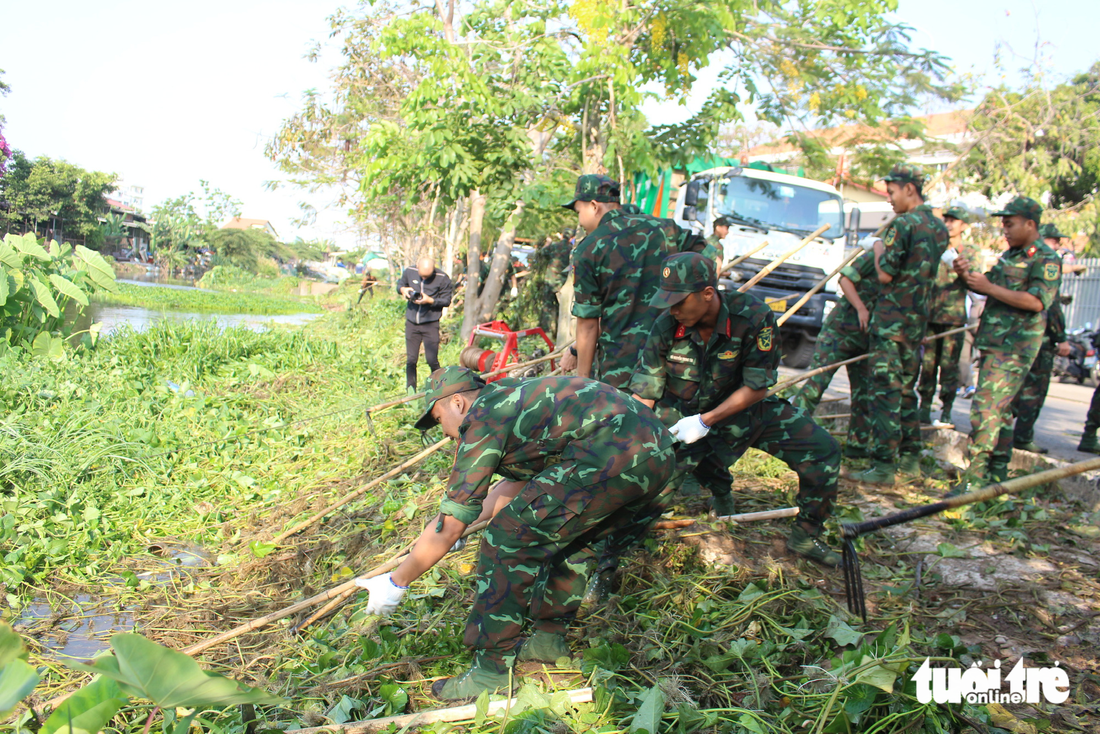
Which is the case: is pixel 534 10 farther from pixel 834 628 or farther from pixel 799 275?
pixel 834 628

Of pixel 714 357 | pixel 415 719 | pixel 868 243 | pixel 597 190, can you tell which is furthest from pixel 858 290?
pixel 415 719

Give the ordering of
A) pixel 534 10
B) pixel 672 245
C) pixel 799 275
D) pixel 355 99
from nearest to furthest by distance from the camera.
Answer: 1. pixel 672 245
2. pixel 534 10
3. pixel 799 275
4. pixel 355 99

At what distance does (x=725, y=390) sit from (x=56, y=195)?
2894 cm

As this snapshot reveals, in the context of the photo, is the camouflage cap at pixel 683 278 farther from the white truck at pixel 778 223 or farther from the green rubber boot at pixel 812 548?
the white truck at pixel 778 223

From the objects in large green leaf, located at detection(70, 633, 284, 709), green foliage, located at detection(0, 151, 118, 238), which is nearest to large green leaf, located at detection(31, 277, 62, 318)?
large green leaf, located at detection(70, 633, 284, 709)

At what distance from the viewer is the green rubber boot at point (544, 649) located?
2.69m

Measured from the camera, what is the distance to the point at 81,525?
4203 millimetres

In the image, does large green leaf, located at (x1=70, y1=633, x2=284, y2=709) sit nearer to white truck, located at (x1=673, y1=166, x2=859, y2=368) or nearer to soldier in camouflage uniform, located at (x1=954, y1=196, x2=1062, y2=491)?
soldier in camouflage uniform, located at (x1=954, y1=196, x2=1062, y2=491)

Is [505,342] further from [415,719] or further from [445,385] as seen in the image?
[415,719]

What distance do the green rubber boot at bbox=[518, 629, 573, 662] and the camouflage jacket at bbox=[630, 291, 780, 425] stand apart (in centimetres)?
113

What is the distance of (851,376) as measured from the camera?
4988mm

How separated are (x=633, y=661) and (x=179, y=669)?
5.55 feet

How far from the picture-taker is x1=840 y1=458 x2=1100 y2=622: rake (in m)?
2.34

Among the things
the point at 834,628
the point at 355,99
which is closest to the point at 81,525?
the point at 834,628
